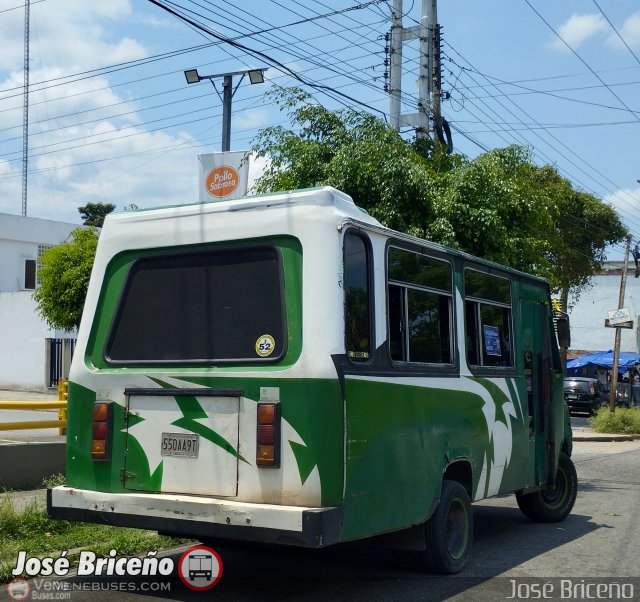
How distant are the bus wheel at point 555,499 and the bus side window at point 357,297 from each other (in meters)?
4.35

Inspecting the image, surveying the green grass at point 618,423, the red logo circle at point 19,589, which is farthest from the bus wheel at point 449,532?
the green grass at point 618,423

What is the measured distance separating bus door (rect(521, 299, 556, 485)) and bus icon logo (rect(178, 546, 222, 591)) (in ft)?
11.3

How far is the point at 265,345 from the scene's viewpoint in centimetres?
634

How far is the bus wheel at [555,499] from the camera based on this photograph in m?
10.1

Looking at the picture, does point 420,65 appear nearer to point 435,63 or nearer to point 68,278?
point 435,63

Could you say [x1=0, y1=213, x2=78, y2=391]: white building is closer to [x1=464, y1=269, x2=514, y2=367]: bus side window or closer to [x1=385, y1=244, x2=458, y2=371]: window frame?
[x1=464, y1=269, x2=514, y2=367]: bus side window

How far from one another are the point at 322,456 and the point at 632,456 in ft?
49.2

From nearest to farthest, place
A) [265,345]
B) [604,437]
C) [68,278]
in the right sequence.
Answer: [265,345] < [604,437] < [68,278]

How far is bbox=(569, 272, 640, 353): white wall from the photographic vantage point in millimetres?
52281

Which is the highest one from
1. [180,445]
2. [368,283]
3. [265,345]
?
[368,283]

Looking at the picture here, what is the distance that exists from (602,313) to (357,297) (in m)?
48.8

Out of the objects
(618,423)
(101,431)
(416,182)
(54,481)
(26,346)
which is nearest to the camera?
(101,431)

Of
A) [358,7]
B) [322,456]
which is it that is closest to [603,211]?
[358,7]

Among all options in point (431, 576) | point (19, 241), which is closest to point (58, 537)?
point (431, 576)
